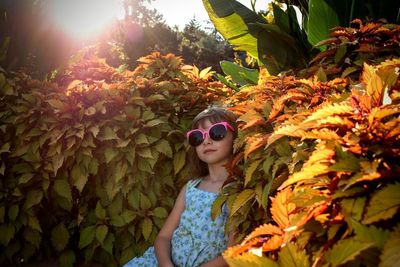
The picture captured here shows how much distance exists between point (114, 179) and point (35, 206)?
29.1 inches

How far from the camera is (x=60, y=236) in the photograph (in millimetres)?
3023

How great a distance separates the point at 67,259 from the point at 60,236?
22 centimetres

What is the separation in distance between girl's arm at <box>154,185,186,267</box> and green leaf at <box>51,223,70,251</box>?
104 centimetres

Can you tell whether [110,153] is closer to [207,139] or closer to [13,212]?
[207,139]

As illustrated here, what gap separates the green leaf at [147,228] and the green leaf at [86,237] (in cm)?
45

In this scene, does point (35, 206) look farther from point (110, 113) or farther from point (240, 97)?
point (240, 97)

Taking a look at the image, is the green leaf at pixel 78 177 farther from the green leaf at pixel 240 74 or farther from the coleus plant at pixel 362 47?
the green leaf at pixel 240 74

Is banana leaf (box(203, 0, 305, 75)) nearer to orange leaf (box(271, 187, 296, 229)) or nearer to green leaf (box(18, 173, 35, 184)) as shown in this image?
green leaf (box(18, 173, 35, 184))

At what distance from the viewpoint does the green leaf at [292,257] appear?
26.7 inches

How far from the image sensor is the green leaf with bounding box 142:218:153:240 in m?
2.78

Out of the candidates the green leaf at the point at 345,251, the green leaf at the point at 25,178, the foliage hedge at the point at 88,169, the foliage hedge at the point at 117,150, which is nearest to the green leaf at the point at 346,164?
the green leaf at the point at 345,251

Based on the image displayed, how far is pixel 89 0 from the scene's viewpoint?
1191 cm

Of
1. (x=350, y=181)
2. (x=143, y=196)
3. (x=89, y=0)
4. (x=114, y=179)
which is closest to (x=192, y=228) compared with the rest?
(x=143, y=196)

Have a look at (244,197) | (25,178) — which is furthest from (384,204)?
(25,178)
